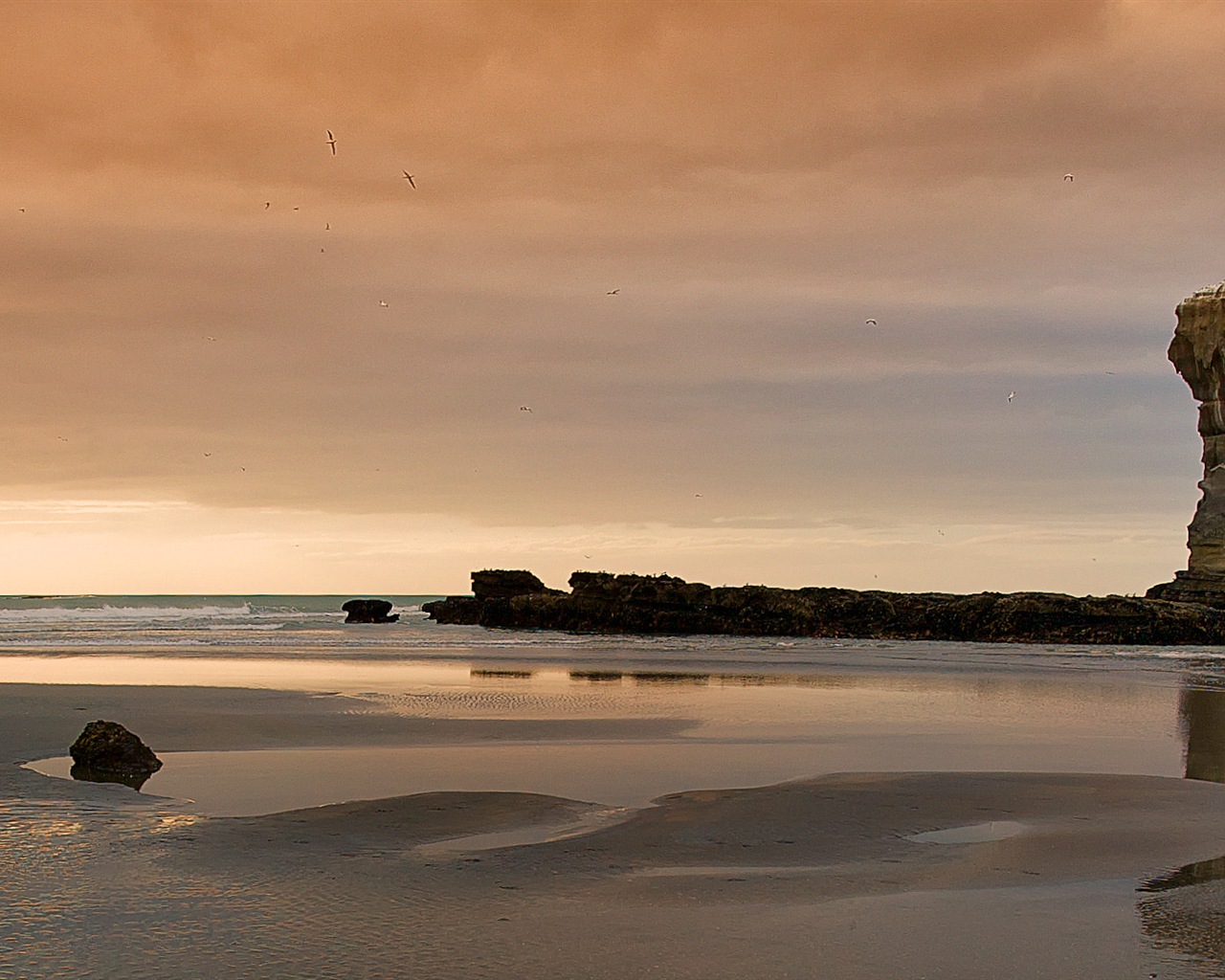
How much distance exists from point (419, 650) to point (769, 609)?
17221 mm

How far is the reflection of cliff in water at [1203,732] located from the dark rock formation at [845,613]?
64.4 ft

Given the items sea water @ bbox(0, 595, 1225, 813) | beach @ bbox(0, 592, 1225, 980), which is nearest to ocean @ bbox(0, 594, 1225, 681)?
sea water @ bbox(0, 595, 1225, 813)

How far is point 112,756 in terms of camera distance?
10.2 m

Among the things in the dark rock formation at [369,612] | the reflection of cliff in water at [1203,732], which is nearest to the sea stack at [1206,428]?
A: the reflection of cliff in water at [1203,732]

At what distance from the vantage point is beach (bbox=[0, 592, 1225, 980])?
5328 millimetres

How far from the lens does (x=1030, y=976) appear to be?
503cm

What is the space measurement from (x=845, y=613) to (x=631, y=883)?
3882cm

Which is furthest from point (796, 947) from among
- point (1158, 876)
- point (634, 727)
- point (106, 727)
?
point (634, 727)

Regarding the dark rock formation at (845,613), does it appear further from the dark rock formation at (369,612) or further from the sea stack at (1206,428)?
the dark rock formation at (369,612)

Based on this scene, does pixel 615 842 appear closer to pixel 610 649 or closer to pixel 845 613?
pixel 610 649

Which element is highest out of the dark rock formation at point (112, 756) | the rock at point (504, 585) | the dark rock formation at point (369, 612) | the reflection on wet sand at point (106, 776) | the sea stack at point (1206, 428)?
the sea stack at point (1206, 428)

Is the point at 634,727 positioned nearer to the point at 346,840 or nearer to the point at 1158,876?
the point at 346,840

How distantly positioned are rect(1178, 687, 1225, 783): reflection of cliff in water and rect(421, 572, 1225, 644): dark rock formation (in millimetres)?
19620

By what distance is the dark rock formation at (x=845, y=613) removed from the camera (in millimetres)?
38469
